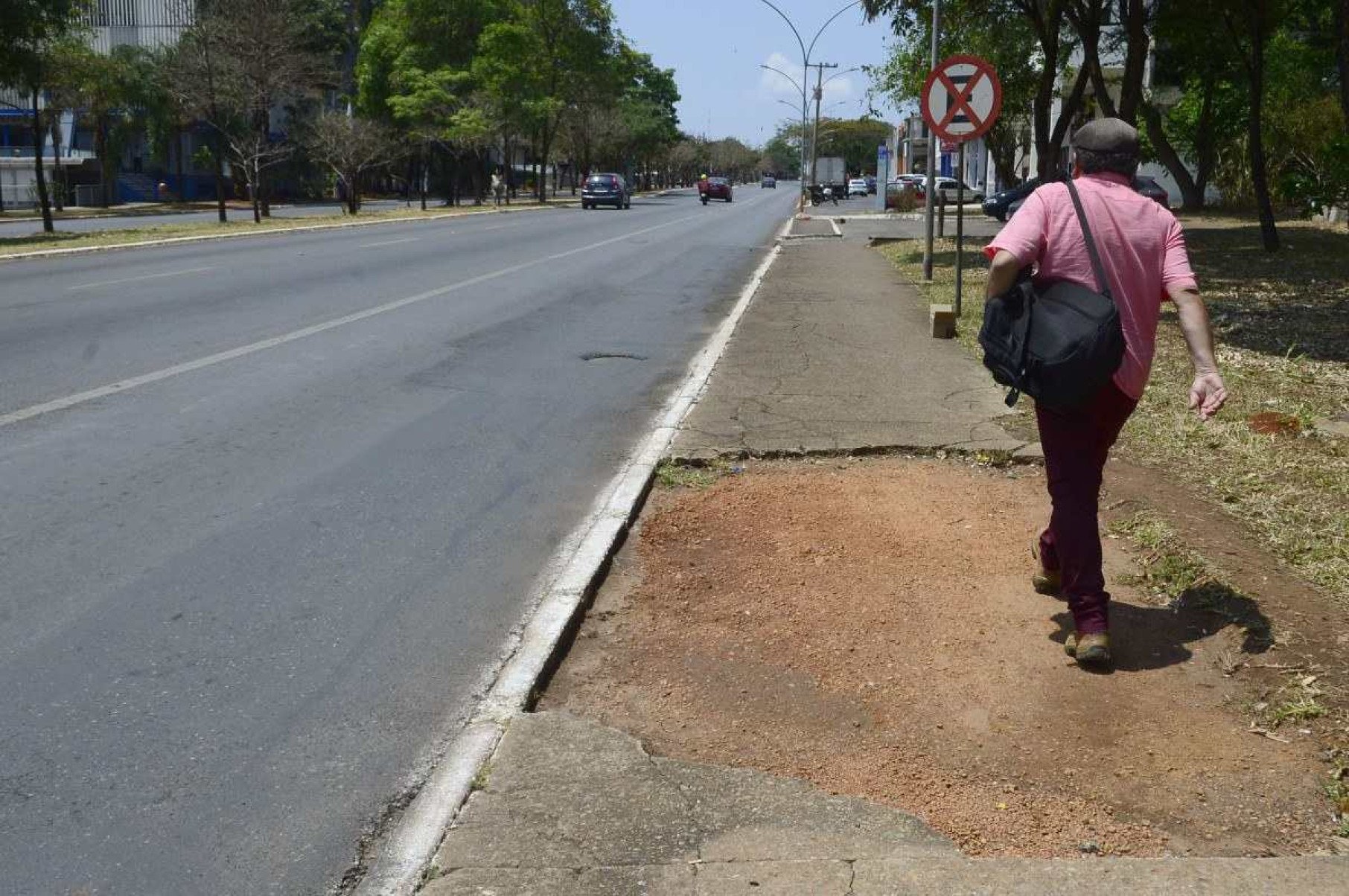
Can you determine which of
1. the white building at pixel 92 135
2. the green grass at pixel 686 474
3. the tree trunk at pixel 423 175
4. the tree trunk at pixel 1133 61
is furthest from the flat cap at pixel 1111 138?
the white building at pixel 92 135

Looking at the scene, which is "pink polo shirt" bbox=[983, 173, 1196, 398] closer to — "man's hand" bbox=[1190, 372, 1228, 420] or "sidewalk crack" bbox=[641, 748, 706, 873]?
"man's hand" bbox=[1190, 372, 1228, 420]

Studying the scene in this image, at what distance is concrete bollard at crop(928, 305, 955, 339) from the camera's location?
12.3m

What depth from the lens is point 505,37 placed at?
63.9 m

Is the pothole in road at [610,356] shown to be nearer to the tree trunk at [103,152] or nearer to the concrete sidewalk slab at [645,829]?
the concrete sidewalk slab at [645,829]

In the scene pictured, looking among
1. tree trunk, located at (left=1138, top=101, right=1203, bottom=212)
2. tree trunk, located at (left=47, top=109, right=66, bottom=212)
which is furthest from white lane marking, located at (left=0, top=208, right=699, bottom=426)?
tree trunk, located at (left=47, top=109, right=66, bottom=212)

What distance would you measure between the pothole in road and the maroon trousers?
698 centimetres

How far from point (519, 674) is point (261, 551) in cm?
181

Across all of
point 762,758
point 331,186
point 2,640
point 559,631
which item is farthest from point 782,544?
point 331,186

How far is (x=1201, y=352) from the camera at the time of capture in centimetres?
435

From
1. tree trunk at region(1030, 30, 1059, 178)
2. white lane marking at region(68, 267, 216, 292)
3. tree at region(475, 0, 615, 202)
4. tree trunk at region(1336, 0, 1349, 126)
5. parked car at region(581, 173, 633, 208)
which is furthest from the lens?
tree at region(475, 0, 615, 202)

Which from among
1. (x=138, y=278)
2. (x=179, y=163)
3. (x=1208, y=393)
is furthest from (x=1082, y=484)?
(x=179, y=163)

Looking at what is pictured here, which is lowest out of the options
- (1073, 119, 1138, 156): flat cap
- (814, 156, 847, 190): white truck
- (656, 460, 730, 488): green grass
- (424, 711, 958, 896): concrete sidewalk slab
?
(424, 711, 958, 896): concrete sidewalk slab

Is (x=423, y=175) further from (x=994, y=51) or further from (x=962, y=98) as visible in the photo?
(x=962, y=98)

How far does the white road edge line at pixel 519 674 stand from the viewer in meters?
3.21
